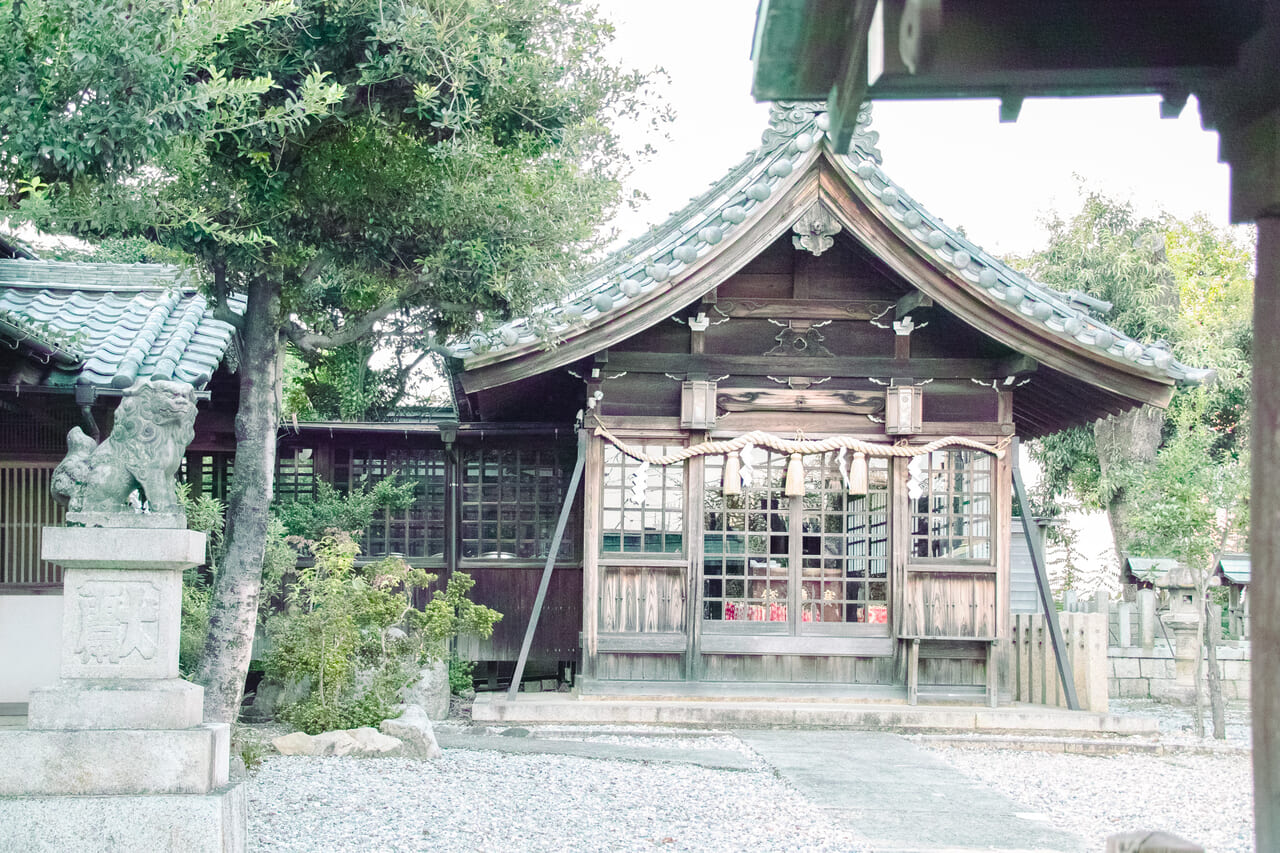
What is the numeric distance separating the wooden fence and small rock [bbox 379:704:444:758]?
6169 mm

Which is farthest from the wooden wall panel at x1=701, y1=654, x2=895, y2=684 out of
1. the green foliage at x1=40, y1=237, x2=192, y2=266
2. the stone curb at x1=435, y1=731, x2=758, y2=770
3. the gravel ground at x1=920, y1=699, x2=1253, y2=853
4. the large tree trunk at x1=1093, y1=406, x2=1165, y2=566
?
the large tree trunk at x1=1093, y1=406, x2=1165, y2=566

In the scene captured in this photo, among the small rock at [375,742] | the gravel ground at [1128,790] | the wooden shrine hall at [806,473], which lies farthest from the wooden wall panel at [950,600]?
the small rock at [375,742]

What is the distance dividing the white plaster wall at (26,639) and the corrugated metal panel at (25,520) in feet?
0.65

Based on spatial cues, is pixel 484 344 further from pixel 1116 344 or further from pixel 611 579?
pixel 1116 344

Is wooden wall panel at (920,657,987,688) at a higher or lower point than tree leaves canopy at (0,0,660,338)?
lower

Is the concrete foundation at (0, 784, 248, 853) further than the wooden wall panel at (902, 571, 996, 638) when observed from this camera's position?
No

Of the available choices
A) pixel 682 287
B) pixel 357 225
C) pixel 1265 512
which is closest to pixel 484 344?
pixel 682 287

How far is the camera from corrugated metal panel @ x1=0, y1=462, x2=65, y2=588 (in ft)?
36.2

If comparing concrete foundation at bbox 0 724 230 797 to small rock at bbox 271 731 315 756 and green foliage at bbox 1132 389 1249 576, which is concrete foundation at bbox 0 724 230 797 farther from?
green foliage at bbox 1132 389 1249 576

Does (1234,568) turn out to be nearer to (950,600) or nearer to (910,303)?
(950,600)

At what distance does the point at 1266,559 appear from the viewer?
10.3ft

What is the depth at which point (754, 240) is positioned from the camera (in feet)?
37.4

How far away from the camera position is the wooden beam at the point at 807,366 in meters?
12.0

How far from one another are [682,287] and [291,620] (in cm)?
462
